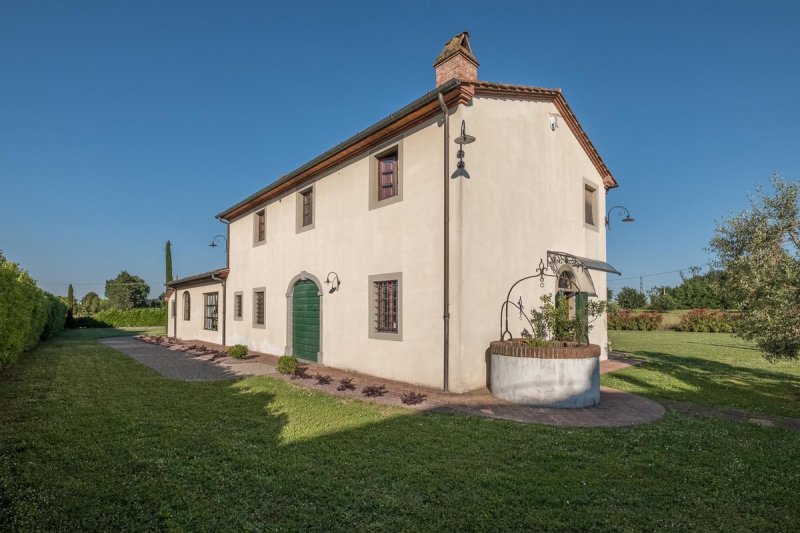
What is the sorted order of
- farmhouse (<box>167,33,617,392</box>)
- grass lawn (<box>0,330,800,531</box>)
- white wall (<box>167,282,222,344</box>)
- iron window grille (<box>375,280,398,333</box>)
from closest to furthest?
grass lawn (<box>0,330,800,531</box>) < farmhouse (<box>167,33,617,392</box>) < iron window grille (<box>375,280,398,333</box>) < white wall (<box>167,282,222,344</box>)

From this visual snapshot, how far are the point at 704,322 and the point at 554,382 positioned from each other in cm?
2910

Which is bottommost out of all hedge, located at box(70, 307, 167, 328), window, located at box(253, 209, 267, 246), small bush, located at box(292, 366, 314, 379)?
hedge, located at box(70, 307, 167, 328)

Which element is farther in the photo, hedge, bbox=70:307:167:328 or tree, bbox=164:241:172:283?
tree, bbox=164:241:172:283

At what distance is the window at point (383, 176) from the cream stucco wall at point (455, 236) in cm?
16

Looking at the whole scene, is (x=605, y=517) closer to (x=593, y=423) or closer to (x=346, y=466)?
(x=346, y=466)

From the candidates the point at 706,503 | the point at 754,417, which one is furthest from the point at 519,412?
the point at 754,417

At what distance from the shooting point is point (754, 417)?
6.86m

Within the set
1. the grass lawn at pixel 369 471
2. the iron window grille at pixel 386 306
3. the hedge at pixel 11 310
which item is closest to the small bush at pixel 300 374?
the iron window grille at pixel 386 306

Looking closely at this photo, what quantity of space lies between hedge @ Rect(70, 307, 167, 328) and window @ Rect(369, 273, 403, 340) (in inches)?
1397

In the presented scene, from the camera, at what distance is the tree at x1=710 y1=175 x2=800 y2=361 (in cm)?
725

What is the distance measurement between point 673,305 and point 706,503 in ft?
148

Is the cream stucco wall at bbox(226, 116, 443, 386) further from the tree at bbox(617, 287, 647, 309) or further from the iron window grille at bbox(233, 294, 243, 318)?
the tree at bbox(617, 287, 647, 309)

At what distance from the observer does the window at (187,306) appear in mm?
21938

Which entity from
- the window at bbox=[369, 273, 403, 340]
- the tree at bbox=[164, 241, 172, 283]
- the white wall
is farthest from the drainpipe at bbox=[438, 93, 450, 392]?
the tree at bbox=[164, 241, 172, 283]
